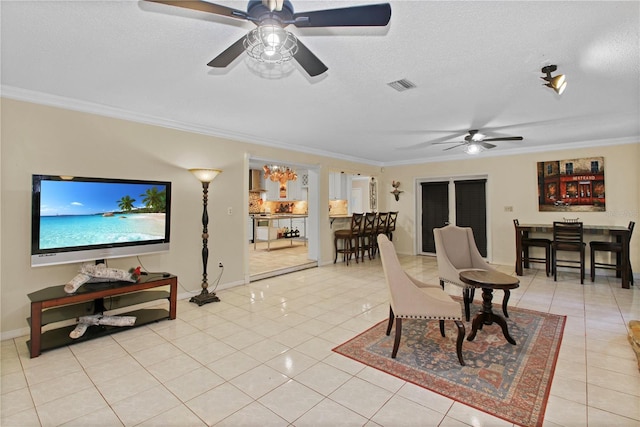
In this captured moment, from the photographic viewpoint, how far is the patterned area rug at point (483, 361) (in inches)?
80.7

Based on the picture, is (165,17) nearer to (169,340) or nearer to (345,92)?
(345,92)

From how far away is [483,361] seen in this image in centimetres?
255

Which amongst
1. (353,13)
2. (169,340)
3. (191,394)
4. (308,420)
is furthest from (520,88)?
(169,340)

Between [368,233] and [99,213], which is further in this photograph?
[368,233]

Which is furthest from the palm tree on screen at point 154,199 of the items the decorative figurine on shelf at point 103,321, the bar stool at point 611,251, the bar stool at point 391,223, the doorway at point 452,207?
the bar stool at point 611,251

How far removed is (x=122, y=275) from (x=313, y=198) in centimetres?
405

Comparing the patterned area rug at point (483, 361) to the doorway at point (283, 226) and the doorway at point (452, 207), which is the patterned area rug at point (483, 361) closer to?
the doorway at point (283, 226)

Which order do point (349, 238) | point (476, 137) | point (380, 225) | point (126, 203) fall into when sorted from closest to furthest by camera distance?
point (126, 203)
point (476, 137)
point (349, 238)
point (380, 225)

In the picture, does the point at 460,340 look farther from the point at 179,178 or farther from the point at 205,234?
the point at 179,178

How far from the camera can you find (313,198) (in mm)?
6617

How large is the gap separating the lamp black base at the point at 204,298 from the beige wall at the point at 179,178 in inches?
12.3

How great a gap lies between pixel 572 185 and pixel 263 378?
21.4 feet

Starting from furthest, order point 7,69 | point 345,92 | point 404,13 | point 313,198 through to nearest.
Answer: point 313,198, point 345,92, point 7,69, point 404,13

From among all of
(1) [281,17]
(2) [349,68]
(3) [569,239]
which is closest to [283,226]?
(3) [569,239]
